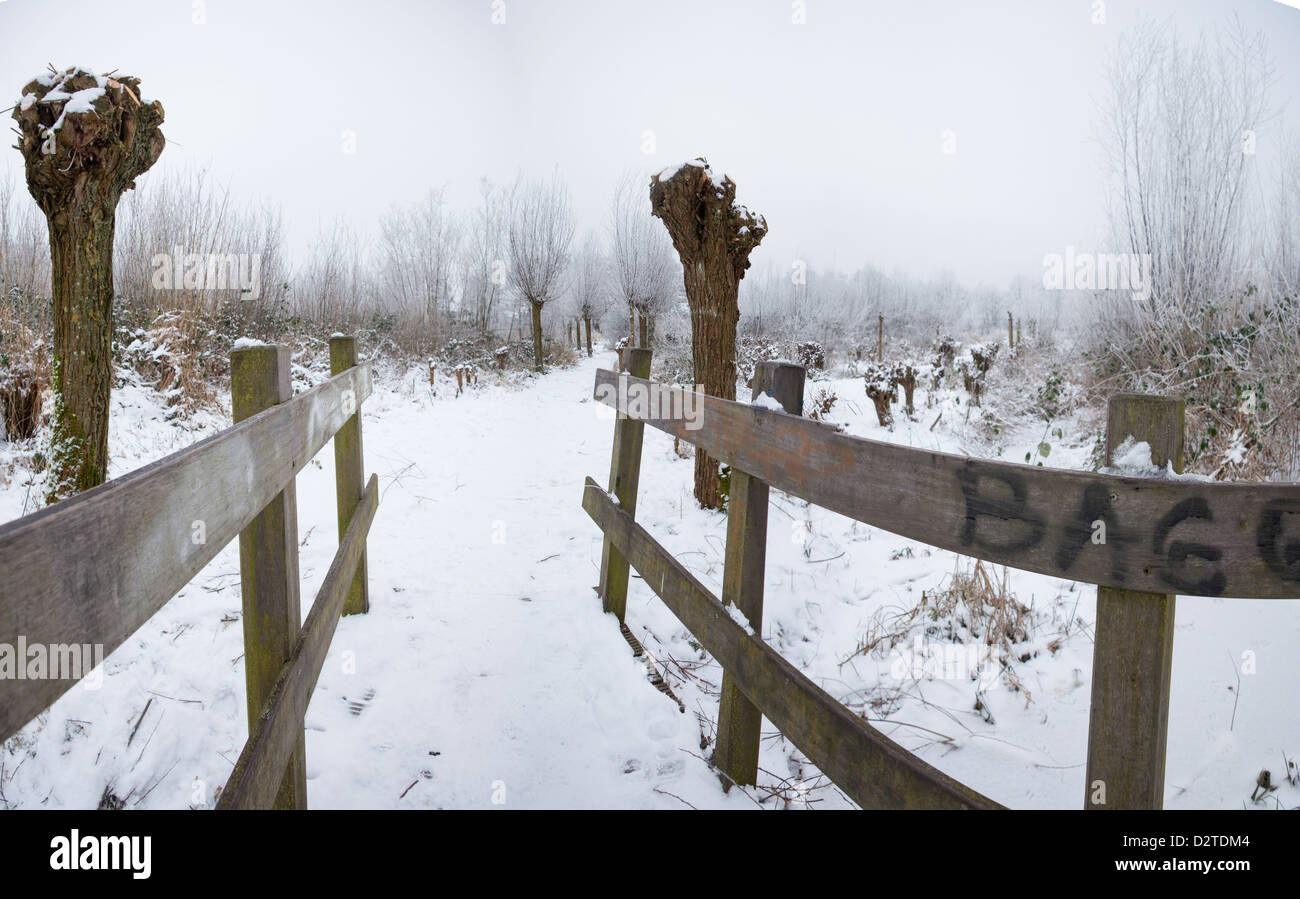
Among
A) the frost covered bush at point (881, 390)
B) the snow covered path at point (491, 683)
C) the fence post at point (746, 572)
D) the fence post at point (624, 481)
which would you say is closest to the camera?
the fence post at point (746, 572)

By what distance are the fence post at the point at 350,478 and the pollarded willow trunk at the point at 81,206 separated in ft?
7.08

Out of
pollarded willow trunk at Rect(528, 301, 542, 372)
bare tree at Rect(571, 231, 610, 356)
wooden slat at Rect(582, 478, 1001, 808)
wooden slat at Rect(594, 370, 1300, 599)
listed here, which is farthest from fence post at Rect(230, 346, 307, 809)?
bare tree at Rect(571, 231, 610, 356)

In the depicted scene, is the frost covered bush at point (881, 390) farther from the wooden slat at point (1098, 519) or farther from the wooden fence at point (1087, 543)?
the wooden slat at point (1098, 519)

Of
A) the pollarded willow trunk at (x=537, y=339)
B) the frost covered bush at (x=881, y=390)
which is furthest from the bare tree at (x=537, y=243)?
the frost covered bush at (x=881, y=390)

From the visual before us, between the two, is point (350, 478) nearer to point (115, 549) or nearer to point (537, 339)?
point (115, 549)

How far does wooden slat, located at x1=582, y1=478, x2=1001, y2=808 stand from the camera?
146 centimetres

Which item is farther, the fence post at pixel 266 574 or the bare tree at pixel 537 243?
the bare tree at pixel 537 243

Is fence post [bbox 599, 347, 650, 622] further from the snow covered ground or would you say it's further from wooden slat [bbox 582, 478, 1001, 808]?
wooden slat [bbox 582, 478, 1001, 808]

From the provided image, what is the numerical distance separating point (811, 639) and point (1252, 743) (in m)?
1.79

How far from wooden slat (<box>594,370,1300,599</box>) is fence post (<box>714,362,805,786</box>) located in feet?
2.26

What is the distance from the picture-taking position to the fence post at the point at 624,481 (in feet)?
12.4

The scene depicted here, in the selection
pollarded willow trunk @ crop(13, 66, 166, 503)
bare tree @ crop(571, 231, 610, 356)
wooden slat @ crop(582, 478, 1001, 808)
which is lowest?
wooden slat @ crop(582, 478, 1001, 808)

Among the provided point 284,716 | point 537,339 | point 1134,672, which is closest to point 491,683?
point 284,716

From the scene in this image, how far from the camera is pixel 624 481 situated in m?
3.84
